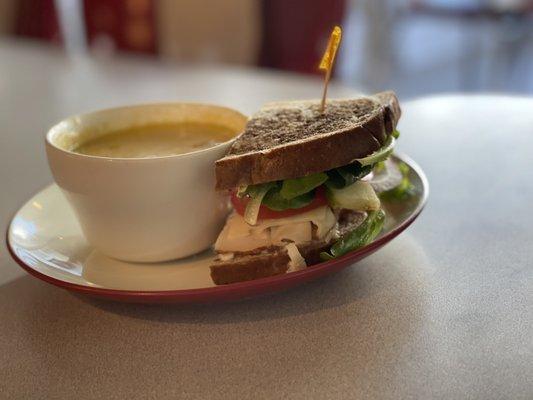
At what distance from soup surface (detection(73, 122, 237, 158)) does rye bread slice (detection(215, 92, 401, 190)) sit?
95 millimetres

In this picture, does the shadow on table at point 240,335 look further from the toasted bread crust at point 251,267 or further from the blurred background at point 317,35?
the blurred background at point 317,35

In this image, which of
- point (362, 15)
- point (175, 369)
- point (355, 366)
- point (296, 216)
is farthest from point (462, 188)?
point (362, 15)

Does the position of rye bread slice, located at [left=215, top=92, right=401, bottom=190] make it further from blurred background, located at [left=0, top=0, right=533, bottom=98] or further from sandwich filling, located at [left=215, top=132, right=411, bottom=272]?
blurred background, located at [left=0, top=0, right=533, bottom=98]

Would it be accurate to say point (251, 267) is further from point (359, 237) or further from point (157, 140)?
point (157, 140)

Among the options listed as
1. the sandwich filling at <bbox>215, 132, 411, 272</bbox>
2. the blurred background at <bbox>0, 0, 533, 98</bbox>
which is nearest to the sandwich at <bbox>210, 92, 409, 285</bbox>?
the sandwich filling at <bbox>215, 132, 411, 272</bbox>

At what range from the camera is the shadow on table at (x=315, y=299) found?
2.95ft

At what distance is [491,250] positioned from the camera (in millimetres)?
1036

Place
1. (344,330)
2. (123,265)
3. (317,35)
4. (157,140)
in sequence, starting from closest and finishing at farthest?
(344,330)
(123,265)
(157,140)
(317,35)

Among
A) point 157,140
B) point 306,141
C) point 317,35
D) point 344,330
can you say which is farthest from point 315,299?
point 317,35

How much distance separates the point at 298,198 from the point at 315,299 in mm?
145

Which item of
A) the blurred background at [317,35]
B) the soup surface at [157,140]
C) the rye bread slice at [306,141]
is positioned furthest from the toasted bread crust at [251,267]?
the blurred background at [317,35]

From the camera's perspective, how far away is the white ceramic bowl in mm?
933

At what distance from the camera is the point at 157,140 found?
1.16m

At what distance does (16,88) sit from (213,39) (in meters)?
1.27
